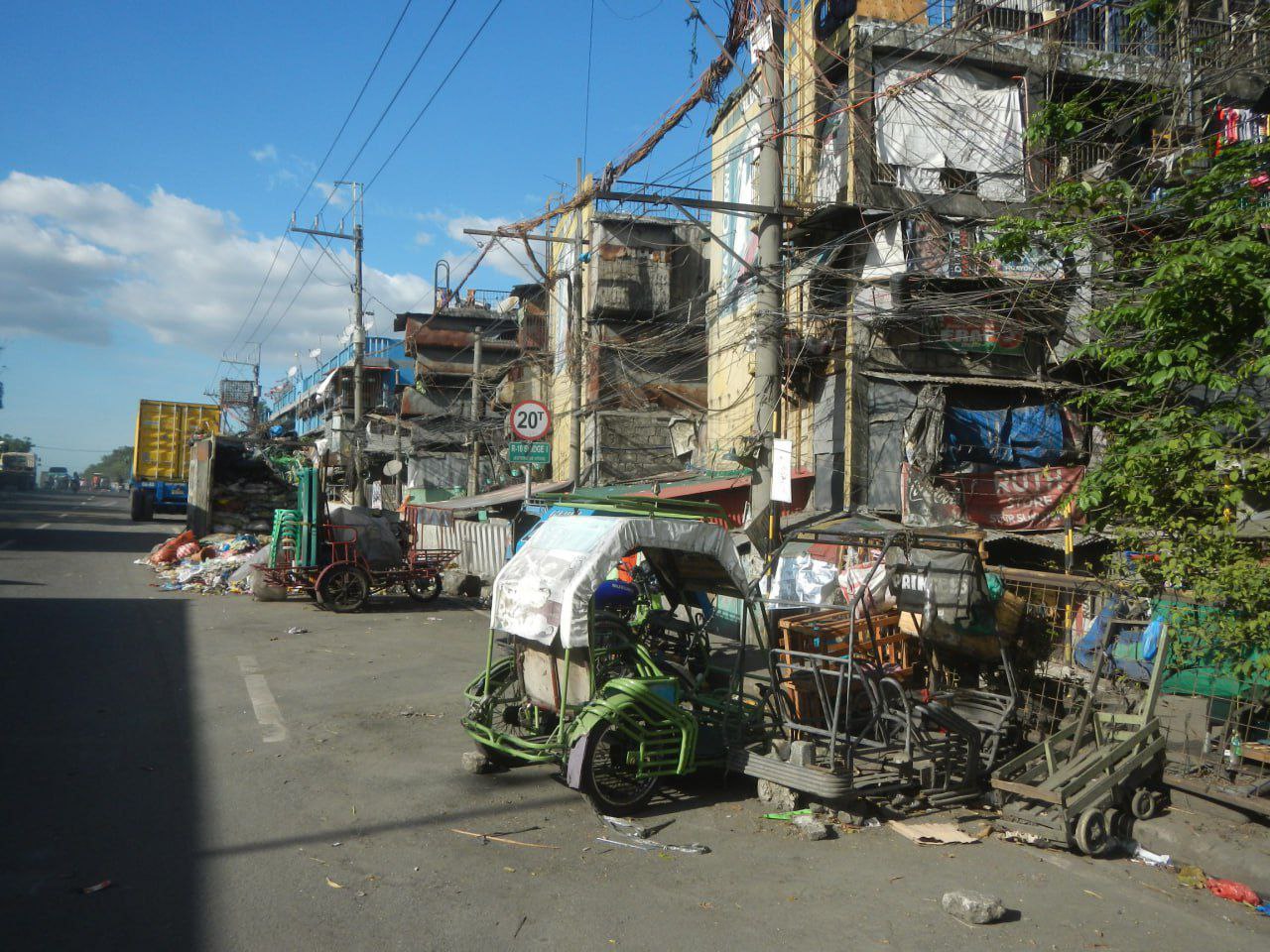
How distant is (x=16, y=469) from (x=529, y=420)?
318 ft

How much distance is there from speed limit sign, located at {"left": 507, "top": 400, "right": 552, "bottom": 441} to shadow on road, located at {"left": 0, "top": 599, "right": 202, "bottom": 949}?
5.88 m

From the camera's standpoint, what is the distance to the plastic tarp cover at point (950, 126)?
16906mm

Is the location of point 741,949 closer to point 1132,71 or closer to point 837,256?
point 837,256

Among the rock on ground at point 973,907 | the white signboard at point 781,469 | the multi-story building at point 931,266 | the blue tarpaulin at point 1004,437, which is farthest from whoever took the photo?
the blue tarpaulin at point 1004,437

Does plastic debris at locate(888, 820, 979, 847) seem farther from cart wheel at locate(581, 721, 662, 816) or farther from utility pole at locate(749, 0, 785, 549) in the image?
utility pole at locate(749, 0, 785, 549)

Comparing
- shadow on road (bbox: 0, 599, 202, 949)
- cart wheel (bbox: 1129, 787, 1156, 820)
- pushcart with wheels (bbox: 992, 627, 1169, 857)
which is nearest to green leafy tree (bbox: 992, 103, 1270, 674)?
pushcart with wheels (bbox: 992, 627, 1169, 857)

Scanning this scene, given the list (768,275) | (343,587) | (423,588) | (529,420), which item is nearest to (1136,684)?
(768,275)

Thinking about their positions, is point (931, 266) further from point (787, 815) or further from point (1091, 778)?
point (787, 815)

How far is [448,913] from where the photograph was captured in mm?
4602

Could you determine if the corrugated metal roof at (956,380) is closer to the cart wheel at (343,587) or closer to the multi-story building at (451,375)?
the cart wheel at (343,587)

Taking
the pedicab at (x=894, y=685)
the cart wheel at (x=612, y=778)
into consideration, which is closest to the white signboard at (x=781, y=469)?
the pedicab at (x=894, y=685)

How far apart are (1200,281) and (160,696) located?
9.89 meters

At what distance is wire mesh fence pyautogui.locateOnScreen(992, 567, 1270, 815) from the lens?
634 cm

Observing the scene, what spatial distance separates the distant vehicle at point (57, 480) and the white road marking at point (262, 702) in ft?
429
